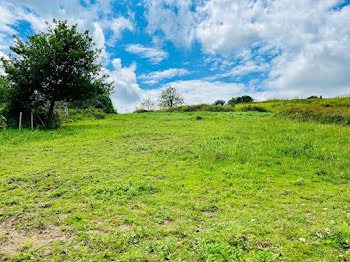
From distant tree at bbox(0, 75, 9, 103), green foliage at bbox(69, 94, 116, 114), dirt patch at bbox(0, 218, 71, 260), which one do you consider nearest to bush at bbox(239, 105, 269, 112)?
distant tree at bbox(0, 75, 9, 103)

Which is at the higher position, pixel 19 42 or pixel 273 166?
pixel 19 42

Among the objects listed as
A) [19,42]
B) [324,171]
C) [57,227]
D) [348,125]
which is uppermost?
[19,42]

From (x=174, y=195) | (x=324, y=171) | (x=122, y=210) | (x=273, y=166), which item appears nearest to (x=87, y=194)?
(x=122, y=210)

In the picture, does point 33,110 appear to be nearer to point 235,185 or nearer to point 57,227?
point 57,227

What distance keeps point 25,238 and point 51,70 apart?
21.2 meters

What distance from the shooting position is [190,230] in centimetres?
504

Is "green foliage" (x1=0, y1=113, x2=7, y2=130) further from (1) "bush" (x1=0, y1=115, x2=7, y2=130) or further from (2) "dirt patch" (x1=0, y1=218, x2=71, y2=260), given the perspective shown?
(2) "dirt patch" (x1=0, y1=218, x2=71, y2=260)

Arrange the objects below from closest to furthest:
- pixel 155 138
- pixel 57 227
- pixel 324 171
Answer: pixel 57 227 < pixel 324 171 < pixel 155 138

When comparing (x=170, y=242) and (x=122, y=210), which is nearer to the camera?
(x=170, y=242)

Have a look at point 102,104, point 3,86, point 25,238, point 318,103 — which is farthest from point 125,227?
point 102,104

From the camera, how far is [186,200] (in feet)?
22.0

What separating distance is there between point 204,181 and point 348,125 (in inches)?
620

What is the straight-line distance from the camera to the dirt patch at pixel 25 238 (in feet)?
15.3

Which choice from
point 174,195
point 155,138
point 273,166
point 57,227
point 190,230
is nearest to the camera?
point 190,230
